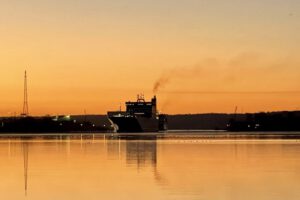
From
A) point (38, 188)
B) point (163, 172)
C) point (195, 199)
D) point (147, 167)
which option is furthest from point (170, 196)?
point (147, 167)

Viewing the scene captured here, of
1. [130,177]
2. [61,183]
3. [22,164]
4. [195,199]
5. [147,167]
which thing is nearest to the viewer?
[195,199]

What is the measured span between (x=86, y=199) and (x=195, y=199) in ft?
12.8

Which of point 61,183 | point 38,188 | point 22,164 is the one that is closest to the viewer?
point 38,188

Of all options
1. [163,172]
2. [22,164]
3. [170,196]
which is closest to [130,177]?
[163,172]

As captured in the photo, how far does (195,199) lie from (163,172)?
1235cm

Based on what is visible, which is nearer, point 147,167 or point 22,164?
point 147,167

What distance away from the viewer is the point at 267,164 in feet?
139

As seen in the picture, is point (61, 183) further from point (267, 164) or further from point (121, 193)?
point (267, 164)

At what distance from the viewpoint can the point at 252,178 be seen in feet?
108

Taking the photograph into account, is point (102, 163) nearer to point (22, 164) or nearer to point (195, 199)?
point (22, 164)

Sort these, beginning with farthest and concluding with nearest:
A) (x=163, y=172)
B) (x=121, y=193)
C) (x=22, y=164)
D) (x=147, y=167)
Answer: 1. (x=22, y=164)
2. (x=147, y=167)
3. (x=163, y=172)
4. (x=121, y=193)

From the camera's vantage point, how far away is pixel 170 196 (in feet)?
84.9

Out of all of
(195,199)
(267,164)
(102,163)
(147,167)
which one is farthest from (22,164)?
(195,199)

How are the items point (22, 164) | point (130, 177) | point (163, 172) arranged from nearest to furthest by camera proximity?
point (130, 177) < point (163, 172) < point (22, 164)
